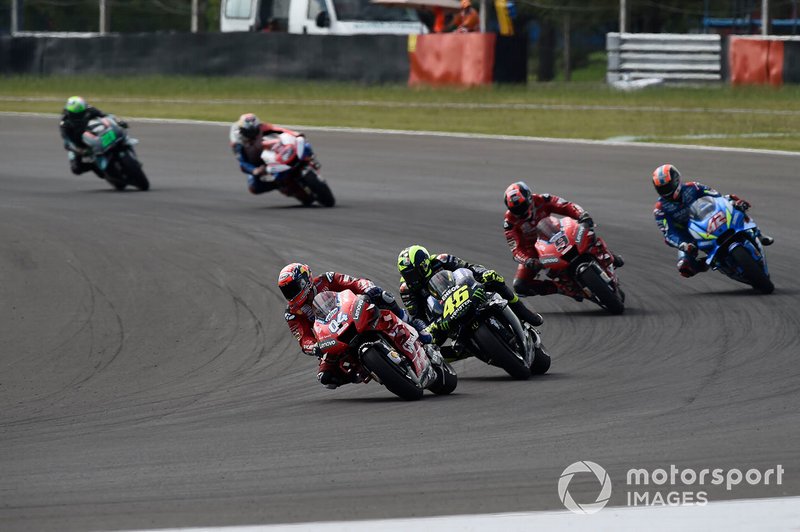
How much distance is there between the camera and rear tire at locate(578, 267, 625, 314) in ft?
41.0

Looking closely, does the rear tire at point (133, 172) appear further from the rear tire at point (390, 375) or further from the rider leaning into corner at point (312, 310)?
the rear tire at point (390, 375)

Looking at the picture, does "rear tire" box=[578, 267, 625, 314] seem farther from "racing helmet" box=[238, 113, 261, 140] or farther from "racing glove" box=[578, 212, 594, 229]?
"racing helmet" box=[238, 113, 261, 140]

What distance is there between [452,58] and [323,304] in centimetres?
2785

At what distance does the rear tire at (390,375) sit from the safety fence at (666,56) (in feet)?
90.4


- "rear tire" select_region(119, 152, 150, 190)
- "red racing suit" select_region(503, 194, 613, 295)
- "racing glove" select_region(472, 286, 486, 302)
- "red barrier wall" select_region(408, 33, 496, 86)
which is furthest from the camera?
"red barrier wall" select_region(408, 33, 496, 86)

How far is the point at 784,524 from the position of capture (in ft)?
19.7

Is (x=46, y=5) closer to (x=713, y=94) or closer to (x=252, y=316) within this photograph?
(x=713, y=94)

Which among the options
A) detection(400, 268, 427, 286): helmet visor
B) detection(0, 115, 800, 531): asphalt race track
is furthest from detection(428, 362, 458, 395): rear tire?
detection(400, 268, 427, 286): helmet visor

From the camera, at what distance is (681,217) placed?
13.7m

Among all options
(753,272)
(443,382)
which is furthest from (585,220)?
(443,382)

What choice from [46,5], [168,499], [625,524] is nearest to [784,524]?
[625,524]

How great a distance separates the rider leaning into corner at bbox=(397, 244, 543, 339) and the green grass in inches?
637

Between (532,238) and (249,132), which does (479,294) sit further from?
(249,132)

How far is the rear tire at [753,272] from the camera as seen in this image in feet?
43.2
